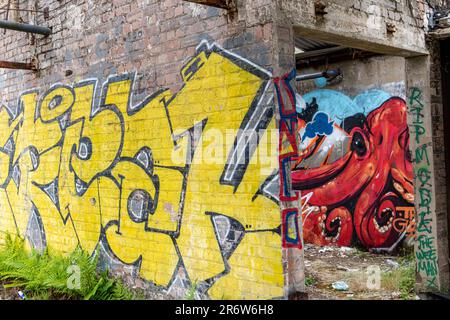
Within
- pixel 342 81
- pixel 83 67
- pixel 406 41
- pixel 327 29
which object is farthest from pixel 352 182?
pixel 83 67

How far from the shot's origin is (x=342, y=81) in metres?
Answer: 8.73

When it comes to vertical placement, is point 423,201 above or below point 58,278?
above

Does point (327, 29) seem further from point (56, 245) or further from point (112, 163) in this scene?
point (56, 245)

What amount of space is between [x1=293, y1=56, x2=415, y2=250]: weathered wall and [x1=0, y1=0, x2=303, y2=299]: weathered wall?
388 cm

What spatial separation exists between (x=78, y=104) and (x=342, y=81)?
4.77m

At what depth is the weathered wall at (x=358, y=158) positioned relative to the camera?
7.92 m

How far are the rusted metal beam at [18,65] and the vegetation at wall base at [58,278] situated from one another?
278 cm

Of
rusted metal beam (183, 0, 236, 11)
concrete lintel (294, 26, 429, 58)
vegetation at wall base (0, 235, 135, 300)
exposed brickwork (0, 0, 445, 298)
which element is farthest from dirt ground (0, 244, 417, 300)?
rusted metal beam (183, 0, 236, 11)

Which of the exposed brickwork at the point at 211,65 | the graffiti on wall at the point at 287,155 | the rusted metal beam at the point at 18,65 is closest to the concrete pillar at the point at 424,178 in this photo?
the exposed brickwork at the point at 211,65

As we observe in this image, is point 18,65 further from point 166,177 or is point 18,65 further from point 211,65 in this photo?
point 211,65

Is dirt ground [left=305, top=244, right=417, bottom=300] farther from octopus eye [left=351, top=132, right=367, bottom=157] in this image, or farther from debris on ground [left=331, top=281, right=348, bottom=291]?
octopus eye [left=351, top=132, right=367, bottom=157]

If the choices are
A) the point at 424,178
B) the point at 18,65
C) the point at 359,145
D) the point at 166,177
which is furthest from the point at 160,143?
the point at 359,145

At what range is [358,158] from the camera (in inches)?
332

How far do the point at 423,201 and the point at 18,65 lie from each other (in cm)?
602
